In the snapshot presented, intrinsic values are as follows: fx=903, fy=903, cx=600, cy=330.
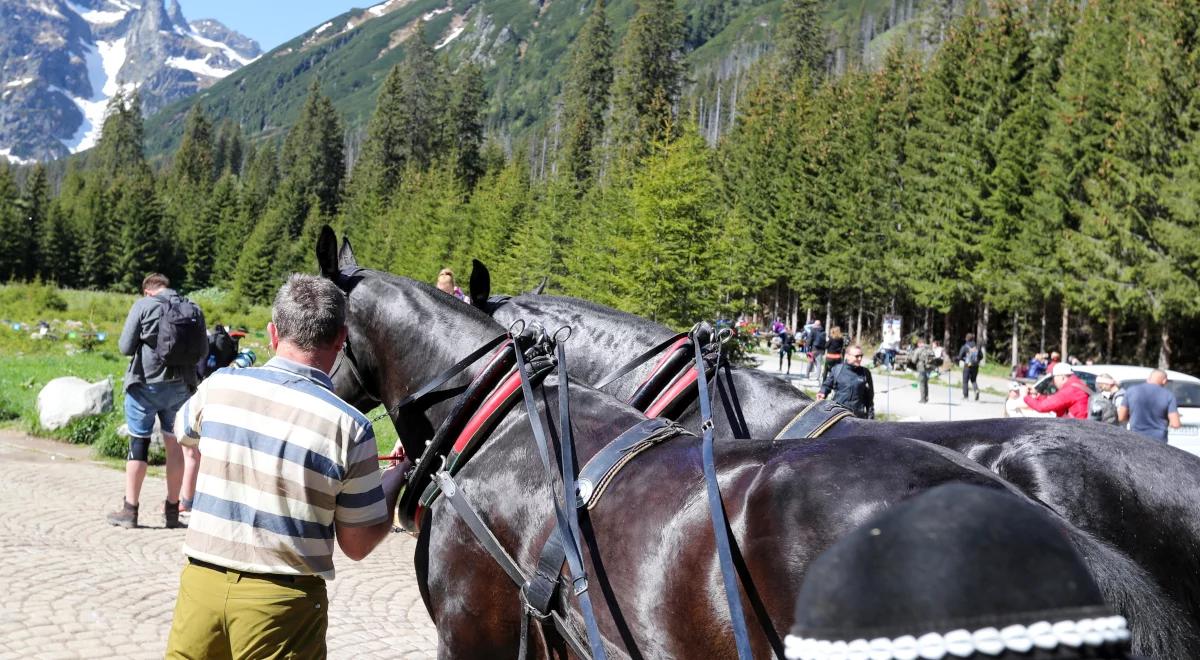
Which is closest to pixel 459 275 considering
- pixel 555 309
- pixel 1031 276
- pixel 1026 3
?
pixel 1031 276

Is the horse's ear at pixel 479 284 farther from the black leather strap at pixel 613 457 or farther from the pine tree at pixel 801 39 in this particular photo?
the pine tree at pixel 801 39

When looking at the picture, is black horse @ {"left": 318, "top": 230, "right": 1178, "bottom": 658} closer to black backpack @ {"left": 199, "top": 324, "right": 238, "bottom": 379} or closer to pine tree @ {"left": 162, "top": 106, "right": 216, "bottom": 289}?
black backpack @ {"left": 199, "top": 324, "right": 238, "bottom": 379}

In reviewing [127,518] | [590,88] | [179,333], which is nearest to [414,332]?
[179,333]

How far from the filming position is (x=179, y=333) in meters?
7.83

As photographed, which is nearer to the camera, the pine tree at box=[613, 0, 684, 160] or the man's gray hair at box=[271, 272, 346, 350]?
the man's gray hair at box=[271, 272, 346, 350]

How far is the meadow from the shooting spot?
12711mm

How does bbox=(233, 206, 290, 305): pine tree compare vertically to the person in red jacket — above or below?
below

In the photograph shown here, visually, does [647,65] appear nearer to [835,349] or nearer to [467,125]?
[467,125]

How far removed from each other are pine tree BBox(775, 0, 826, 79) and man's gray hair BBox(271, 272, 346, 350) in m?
82.9

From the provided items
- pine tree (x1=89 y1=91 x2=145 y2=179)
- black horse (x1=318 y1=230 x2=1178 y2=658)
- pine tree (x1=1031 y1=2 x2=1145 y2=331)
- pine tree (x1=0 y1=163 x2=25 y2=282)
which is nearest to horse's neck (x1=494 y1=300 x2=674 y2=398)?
black horse (x1=318 y1=230 x2=1178 y2=658)

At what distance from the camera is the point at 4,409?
1423 centimetres

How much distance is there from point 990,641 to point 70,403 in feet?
47.4

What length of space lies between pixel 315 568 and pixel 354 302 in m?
1.40

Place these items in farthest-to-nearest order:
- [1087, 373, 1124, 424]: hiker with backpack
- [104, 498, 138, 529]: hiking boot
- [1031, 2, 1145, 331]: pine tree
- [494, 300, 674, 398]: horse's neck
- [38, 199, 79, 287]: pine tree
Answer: [38, 199, 79, 287]: pine tree
[1031, 2, 1145, 331]: pine tree
[1087, 373, 1124, 424]: hiker with backpack
[104, 498, 138, 529]: hiking boot
[494, 300, 674, 398]: horse's neck
